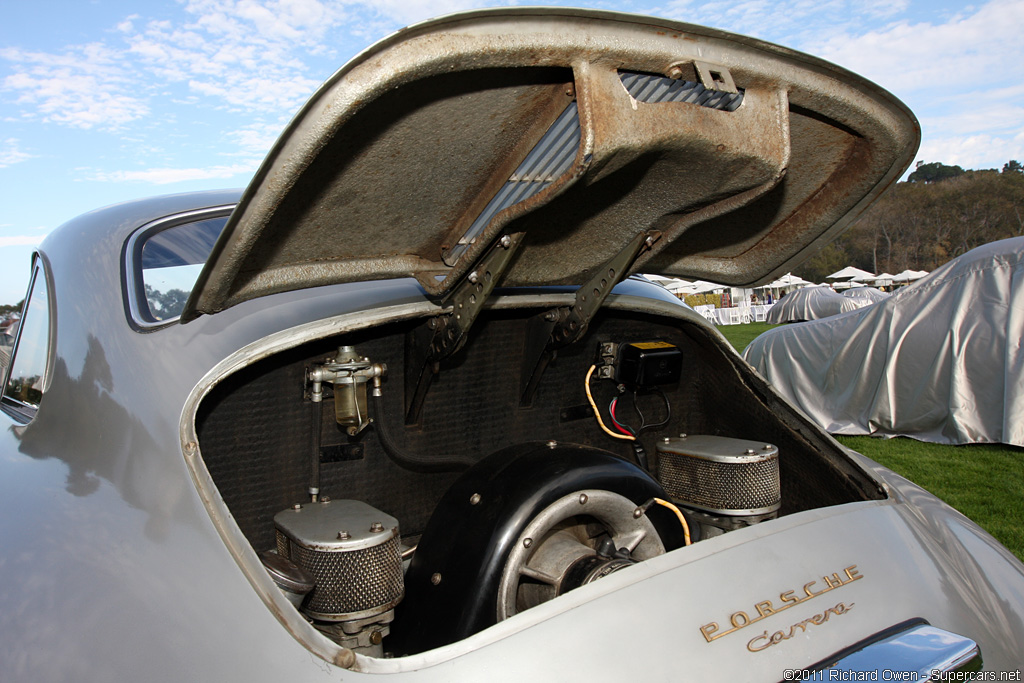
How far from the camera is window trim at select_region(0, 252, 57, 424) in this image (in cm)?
193

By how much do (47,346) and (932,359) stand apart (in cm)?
800

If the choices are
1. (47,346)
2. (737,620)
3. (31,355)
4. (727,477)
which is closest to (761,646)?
(737,620)

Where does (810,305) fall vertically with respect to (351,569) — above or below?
below

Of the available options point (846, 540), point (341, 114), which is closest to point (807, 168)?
point (846, 540)

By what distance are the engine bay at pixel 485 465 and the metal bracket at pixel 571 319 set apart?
0.06ft

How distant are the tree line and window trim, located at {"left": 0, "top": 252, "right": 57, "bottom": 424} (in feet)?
183

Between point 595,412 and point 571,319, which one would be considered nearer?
point 571,319

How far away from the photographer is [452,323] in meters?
1.81

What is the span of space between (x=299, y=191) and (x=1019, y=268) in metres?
7.65

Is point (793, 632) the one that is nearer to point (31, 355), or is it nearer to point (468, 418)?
point (468, 418)

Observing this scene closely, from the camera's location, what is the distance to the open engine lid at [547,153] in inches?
44.4

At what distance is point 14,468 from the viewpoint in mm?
1684

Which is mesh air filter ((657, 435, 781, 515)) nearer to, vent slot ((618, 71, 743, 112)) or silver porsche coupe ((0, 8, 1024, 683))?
silver porsche coupe ((0, 8, 1024, 683))

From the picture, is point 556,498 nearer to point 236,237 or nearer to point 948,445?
point 236,237
